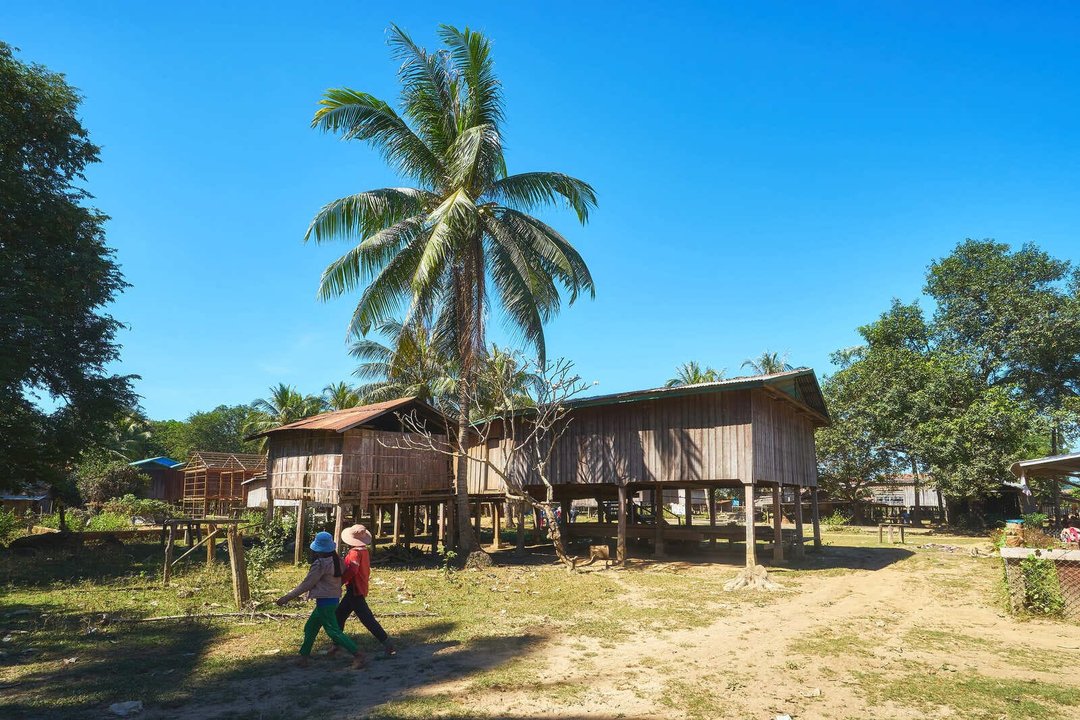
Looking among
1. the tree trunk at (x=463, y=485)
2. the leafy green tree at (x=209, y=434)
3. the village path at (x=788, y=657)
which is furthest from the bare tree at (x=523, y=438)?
the leafy green tree at (x=209, y=434)

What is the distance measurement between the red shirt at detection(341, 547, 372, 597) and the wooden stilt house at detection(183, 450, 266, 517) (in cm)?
3395

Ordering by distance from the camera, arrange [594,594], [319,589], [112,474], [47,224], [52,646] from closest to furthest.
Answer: [319,589]
[52,646]
[594,594]
[47,224]
[112,474]

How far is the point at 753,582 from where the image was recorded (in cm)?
1455

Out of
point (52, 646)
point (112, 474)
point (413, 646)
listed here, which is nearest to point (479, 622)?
point (413, 646)

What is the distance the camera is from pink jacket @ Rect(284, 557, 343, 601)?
7355 mm

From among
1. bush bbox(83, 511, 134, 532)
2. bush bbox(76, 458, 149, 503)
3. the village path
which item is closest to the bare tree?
the village path

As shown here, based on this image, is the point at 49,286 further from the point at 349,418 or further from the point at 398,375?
the point at 398,375

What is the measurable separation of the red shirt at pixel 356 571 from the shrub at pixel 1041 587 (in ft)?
32.7

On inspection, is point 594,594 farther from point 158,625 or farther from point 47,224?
point 47,224

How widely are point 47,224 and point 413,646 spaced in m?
15.9

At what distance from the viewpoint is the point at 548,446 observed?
2066 centimetres

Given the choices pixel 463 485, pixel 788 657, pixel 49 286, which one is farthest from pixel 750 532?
pixel 49 286

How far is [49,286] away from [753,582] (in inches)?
720

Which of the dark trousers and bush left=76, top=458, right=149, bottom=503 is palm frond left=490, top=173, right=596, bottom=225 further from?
bush left=76, top=458, right=149, bottom=503
